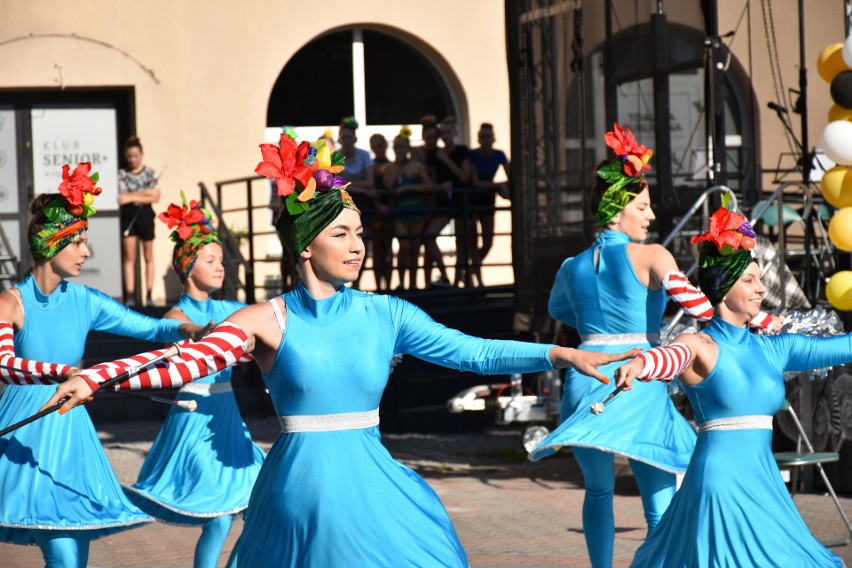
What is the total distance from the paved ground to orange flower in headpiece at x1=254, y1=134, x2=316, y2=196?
11.9ft

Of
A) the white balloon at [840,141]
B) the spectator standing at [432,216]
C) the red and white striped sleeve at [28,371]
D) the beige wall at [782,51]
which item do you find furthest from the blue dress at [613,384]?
the spectator standing at [432,216]

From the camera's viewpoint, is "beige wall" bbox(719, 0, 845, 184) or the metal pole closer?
the metal pole

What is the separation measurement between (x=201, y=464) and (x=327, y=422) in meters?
2.52

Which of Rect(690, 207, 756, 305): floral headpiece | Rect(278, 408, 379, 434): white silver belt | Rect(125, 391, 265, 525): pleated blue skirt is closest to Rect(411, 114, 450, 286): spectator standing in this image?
Rect(125, 391, 265, 525): pleated blue skirt

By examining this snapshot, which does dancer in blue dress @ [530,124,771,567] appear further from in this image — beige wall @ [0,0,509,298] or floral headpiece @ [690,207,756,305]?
beige wall @ [0,0,509,298]

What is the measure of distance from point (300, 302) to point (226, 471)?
8.14 ft

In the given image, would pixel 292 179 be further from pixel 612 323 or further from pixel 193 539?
pixel 193 539

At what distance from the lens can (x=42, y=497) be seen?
19.1 ft

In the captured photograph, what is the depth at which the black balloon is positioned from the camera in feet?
25.9

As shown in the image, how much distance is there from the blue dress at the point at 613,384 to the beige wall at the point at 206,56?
34.0 ft

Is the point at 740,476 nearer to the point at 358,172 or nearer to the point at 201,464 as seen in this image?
the point at 201,464

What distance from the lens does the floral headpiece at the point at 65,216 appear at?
6199 millimetres

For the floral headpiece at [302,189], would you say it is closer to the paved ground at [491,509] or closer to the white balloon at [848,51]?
the paved ground at [491,509]

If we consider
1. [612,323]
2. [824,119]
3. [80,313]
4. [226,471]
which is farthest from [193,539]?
[824,119]
